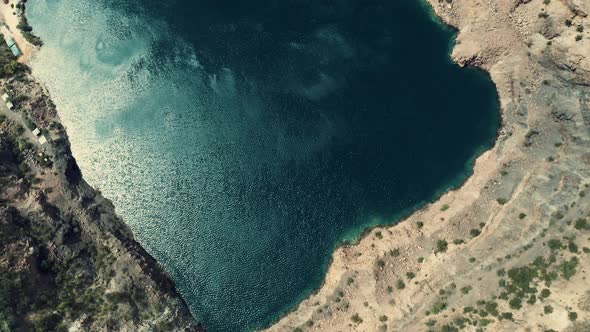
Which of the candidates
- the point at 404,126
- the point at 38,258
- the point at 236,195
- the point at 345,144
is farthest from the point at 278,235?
the point at 38,258

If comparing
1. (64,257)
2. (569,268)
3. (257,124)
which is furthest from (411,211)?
(64,257)

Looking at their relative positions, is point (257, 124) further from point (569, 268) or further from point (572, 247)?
point (569, 268)

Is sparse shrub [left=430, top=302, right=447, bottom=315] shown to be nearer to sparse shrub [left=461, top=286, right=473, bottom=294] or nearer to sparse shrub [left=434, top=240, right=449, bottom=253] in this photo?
sparse shrub [left=461, top=286, right=473, bottom=294]

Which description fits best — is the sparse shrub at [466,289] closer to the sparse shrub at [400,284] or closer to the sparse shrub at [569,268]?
the sparse shrub at [400,284]

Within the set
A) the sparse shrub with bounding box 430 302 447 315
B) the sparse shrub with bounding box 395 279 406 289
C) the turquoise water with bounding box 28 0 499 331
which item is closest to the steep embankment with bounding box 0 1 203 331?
the turquoise water with bounding box 28 0 499 331

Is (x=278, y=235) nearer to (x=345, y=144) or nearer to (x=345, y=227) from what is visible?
(x=345, y=227)
